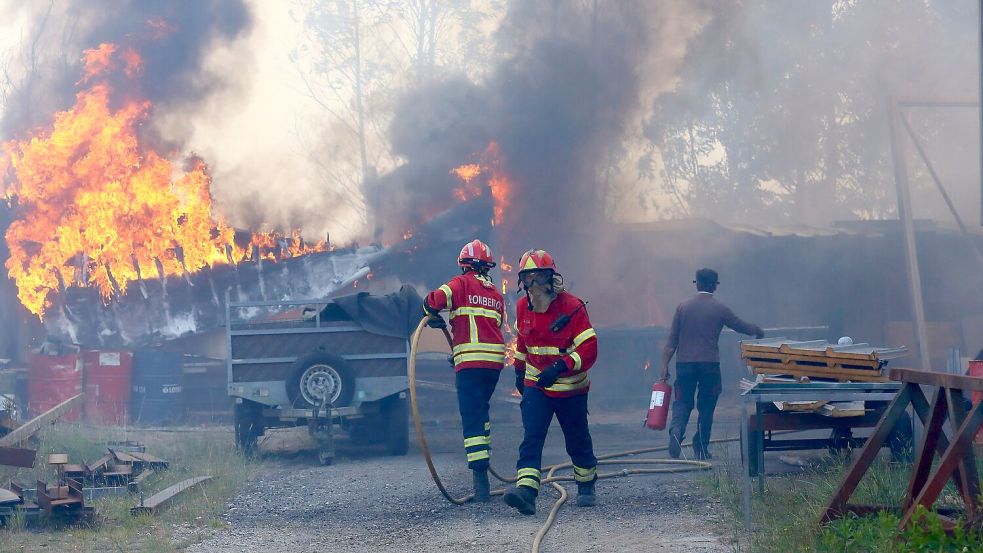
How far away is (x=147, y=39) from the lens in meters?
16.5

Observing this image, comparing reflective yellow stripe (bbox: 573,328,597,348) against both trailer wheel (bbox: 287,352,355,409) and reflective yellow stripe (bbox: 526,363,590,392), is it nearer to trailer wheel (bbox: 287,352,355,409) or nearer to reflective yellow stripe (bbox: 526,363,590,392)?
reflective yellow stripe (bbox: 526,363,590,392)

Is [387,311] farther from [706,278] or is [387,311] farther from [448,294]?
Result: [706,278]

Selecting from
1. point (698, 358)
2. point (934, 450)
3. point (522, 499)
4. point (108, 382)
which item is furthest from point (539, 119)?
point (934, 450)

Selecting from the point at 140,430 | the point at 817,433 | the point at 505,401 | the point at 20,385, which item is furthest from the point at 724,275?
the point at 20,385

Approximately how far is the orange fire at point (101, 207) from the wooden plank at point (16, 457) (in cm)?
842

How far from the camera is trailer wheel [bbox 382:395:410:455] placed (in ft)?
33.8

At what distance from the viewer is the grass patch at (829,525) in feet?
14.4

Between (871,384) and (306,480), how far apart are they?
195 inches

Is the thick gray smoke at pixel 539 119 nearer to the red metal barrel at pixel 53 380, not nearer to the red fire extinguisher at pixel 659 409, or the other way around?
the red metal barrel at pixel 53 380

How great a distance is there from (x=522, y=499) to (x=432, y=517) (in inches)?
29.9

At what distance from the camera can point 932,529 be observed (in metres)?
4.29

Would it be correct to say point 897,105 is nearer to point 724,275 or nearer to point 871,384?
point 724,275

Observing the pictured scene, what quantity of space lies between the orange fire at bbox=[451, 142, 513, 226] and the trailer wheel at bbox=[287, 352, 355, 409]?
7759mm

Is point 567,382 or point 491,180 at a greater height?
point 491,180
